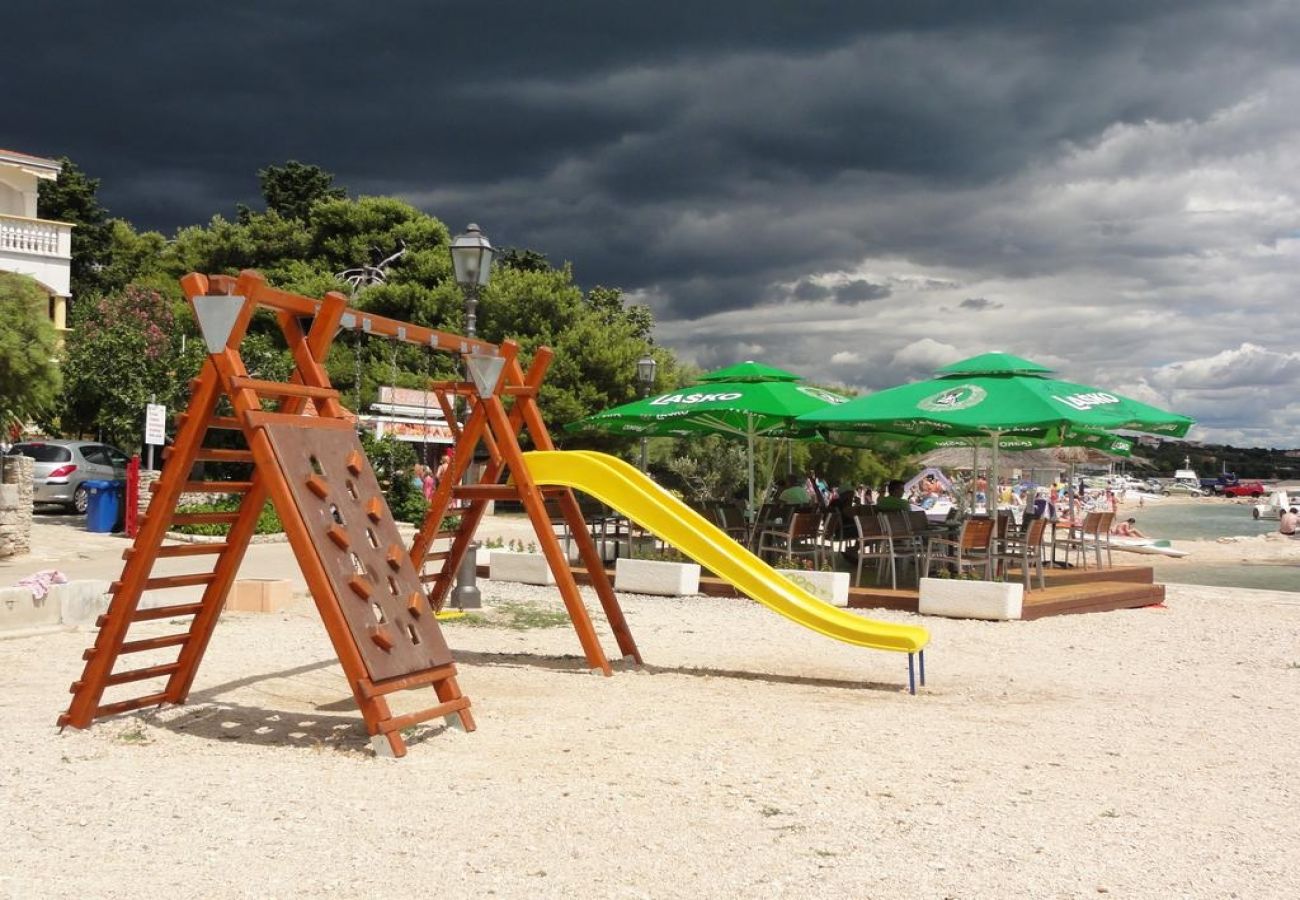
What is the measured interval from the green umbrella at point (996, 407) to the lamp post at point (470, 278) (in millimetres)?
3800

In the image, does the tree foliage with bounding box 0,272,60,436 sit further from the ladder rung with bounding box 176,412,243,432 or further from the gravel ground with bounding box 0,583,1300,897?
the ladder rung with bounding box 176,412,243,432

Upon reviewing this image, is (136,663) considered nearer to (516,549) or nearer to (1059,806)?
(1059,806)

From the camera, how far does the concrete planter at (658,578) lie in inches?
508

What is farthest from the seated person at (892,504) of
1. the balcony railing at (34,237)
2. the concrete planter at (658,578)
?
the balcony railing at (34,237)

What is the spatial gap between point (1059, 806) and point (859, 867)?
4.09 ft

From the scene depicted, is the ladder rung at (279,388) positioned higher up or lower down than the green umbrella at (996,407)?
lower down

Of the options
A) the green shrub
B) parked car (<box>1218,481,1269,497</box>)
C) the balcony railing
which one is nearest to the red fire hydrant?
the green shrub

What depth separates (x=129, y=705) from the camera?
243 inches

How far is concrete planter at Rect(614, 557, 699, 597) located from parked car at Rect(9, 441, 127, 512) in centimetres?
1429

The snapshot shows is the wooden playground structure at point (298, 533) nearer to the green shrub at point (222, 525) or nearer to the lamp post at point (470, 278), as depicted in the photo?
the lamp post at point (470, 278)

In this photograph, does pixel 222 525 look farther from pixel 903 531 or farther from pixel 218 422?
pixel 218 422

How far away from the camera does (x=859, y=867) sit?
397 cm

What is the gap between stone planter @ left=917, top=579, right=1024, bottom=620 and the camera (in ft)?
37.1

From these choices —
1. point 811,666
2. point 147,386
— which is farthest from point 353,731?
point 147,386
